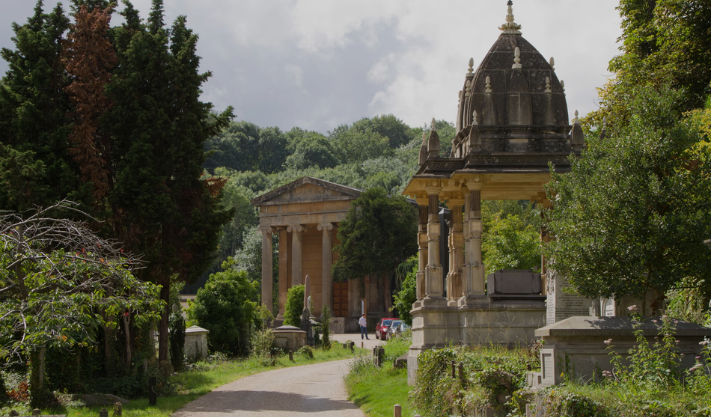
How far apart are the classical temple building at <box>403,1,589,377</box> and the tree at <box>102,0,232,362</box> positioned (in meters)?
6.58

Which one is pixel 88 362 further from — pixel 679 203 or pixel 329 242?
pixel 329 242

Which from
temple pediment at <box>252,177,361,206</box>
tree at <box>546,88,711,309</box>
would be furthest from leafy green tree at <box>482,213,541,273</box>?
tree at <box>546,88,711,309</box>

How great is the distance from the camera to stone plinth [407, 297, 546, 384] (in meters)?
17.3

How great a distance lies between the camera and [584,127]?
22.9 meters

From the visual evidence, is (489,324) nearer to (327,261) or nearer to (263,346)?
(263,346)

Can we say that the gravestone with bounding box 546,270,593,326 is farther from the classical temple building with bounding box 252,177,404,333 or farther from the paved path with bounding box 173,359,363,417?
the classical temple building with bounding box 252,177,404,333

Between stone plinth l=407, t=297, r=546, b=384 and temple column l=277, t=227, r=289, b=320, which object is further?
temple column l=277, t=227, r=289, b=320

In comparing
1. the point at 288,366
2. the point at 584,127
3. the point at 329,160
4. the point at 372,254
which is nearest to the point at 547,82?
the point at 584,127

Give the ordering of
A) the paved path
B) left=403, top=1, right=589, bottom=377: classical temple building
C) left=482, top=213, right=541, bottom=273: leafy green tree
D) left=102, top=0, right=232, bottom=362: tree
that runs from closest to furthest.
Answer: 1. the paved path
2. left=403, top=1, right=589, bottom=377: classical temple building
3. left=102, top=0, right=232, bottom=362: tree
4. left=482, top=213, right=541, bottom=273: leafy green tree

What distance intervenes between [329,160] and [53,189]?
3765 inches

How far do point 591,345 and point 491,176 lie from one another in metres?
9.31

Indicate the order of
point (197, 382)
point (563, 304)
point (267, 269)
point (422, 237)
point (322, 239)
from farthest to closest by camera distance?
point (322, 239), point (267, 269), point (197, 382), point (422, 237), point (563, 304)

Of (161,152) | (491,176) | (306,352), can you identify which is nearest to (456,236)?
(491,176)

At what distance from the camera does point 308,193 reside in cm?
6047
